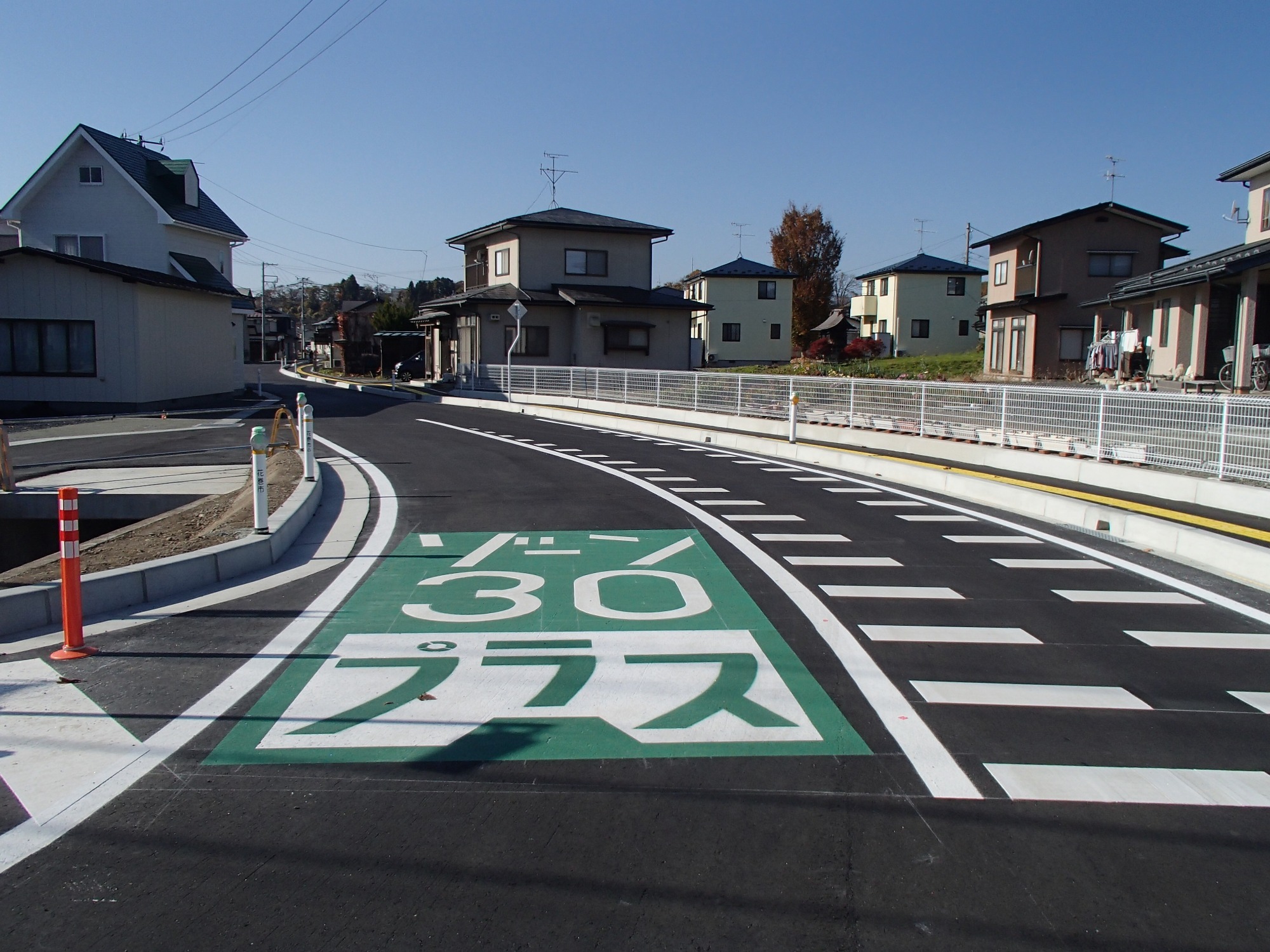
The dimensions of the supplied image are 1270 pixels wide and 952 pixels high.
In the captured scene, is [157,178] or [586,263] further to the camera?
[586,263]

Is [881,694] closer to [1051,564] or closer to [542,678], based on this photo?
[542,678]

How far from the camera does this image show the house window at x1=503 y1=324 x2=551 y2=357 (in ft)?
127

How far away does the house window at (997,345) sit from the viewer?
43375mm

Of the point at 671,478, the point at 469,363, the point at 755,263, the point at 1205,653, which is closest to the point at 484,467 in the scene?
the point at 671,478

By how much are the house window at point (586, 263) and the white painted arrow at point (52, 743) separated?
36382mm

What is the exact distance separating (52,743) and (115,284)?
972 inches

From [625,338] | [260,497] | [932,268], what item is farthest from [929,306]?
[260,497]

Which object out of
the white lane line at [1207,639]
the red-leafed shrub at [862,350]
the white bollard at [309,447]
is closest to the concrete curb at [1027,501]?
the white lane line at [1207,639]

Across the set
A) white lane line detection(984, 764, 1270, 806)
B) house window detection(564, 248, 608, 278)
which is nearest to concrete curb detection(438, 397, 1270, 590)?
A: white lane line detection(984, 764, 1270, 806)

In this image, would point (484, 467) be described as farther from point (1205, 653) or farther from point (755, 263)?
point (755, 263)

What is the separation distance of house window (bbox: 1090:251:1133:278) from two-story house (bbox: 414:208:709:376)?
1628cm

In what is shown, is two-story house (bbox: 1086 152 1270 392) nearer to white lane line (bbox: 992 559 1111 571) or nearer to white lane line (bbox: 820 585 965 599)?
white lane line (bbox: 992 559 1111 571)

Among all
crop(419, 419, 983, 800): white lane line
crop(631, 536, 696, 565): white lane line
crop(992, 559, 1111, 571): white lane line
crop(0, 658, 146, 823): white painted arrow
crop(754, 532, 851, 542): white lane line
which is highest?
crop(754, 532, 851, 542): white lane line

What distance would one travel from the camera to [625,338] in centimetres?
4003
